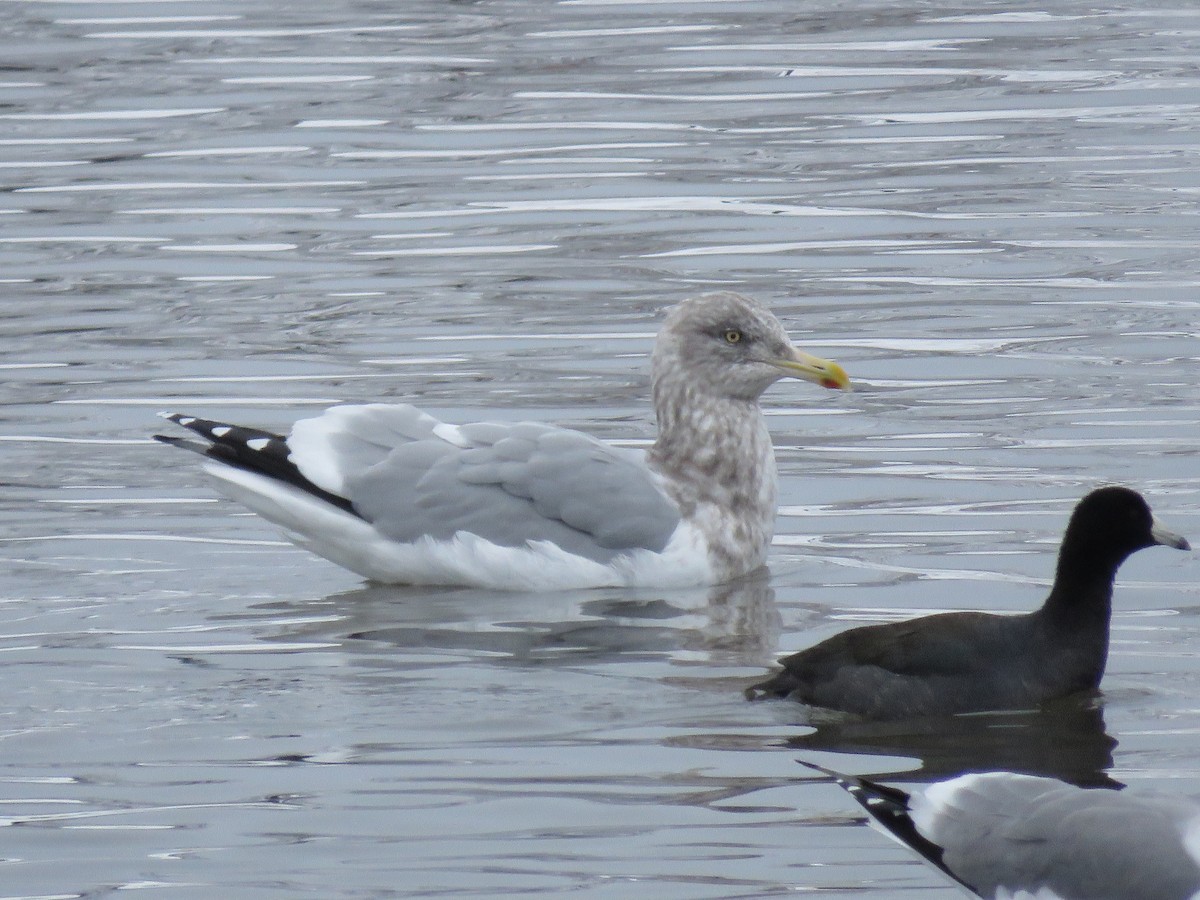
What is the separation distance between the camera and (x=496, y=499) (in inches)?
372

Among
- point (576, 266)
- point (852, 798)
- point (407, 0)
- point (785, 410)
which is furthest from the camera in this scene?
point (407, 0)

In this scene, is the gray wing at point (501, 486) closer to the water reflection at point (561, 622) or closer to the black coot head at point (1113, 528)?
the water reflection at point (561, 622)

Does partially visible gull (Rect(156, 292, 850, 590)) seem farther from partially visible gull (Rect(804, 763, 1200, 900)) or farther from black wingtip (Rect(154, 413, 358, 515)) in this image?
partially visible gull (Rect(804, 763, 1200, 900))

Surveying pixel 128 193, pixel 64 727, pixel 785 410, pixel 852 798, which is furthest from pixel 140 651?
pixel 128 193

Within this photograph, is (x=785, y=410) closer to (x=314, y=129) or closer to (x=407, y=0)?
(x=314, y=129)

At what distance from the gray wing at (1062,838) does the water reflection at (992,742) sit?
124 centimetres

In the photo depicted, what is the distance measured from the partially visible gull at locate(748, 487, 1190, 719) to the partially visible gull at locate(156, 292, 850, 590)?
1.44 meters

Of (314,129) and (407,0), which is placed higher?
(407,0)

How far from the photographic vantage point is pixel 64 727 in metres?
7.86

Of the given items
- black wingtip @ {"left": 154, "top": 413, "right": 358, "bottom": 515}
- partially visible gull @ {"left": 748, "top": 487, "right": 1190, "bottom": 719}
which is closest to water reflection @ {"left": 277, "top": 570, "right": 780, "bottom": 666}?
black wingtip @ {"left": 154, "top": 413, "right": 358, "bottom": 515}

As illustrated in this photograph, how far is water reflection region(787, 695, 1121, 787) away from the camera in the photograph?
752 cm

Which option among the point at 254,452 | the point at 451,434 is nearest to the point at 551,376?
the point at 451,434

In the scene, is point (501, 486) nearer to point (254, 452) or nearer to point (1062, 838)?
point (254, 452)

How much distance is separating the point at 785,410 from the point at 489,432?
9.36 feet
